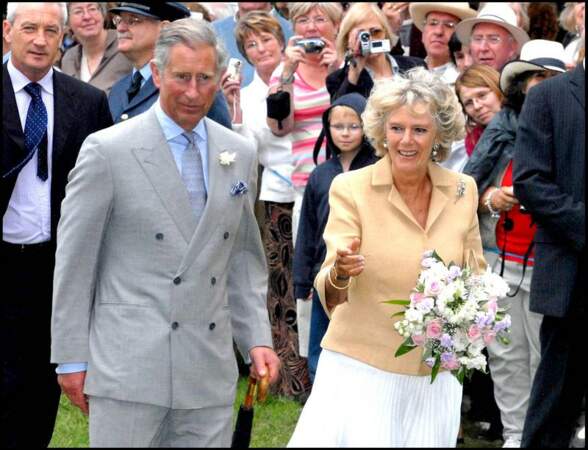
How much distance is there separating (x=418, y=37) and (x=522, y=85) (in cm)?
263

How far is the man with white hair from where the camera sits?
30.9 ft

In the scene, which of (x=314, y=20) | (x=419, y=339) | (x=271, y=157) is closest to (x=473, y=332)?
(x=419, y=339)

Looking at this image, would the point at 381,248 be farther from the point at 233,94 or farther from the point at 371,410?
the point at 233,94

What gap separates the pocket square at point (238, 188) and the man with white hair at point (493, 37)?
4.04 meters

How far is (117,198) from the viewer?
5.45 meters

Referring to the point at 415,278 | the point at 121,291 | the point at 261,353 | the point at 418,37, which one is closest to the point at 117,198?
the point at 121,291

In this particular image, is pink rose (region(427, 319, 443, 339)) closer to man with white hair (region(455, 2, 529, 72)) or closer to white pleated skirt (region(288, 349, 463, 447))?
white pleated skirt (region(288, 349, 463, 447))

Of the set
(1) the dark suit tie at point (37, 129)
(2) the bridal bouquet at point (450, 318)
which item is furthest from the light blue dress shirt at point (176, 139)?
(1) the dark suit tie at point (37, 129)

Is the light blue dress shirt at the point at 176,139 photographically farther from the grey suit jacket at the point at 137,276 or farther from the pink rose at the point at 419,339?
the pink rose at the point at 419,339

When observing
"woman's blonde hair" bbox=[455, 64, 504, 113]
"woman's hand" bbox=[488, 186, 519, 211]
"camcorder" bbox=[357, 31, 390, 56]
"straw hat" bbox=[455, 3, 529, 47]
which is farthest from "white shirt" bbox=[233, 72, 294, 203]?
"woman's hand" bbox=[488, 186, 519, 211]

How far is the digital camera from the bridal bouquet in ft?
12.1

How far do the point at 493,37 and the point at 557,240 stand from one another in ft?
9.18

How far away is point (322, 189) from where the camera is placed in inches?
324

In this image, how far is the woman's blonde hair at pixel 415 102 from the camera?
6324 mm
